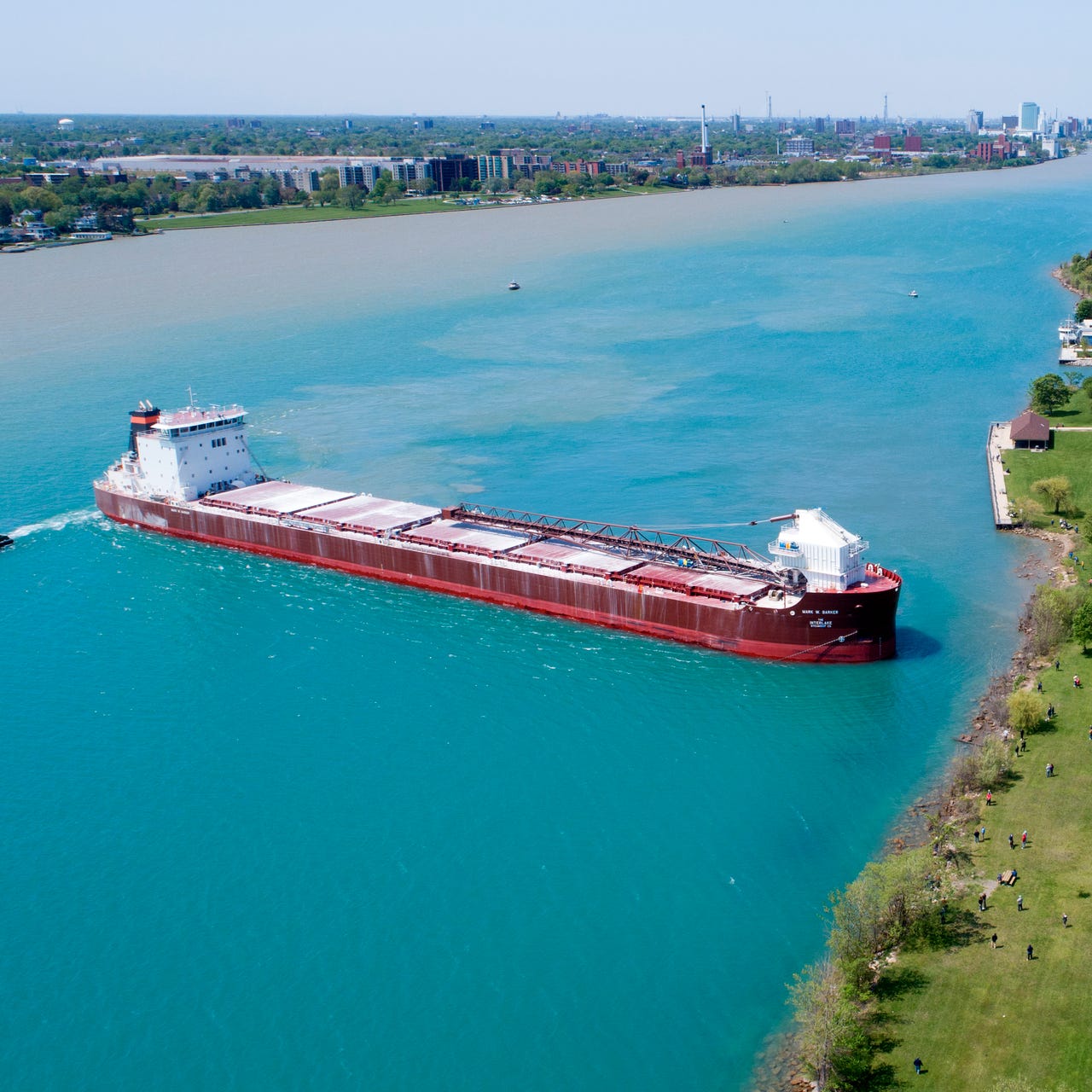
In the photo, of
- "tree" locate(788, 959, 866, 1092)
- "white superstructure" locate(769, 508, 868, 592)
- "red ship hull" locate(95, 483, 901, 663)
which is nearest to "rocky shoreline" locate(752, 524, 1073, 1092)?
Result: "tree" locate(788, 959, 866, 1092)

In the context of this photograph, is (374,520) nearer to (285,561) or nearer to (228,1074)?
(285,561)

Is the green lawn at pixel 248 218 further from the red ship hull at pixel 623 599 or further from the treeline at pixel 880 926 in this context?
the treeline at pixel 880 926

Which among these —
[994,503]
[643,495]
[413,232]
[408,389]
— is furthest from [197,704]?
[413,232]

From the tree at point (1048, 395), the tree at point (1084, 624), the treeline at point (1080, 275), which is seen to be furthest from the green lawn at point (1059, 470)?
the treeline at point (1080, 275)

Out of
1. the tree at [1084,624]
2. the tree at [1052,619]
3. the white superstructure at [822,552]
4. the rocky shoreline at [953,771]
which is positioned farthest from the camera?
the white superstructure at [822,552]

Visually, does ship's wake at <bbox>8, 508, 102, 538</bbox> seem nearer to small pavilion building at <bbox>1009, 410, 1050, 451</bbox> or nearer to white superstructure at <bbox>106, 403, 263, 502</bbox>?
white superstructure at <bbox>106, 403, 263, 502</bbox>

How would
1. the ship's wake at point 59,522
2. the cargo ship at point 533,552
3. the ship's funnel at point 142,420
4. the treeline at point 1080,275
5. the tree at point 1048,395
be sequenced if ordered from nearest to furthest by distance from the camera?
the cargo ship at point 533,552 → the ship's wake at point 59,522 → the ship's funnel at point 142,420 → the tree at point 1048,395 → the treeline at point 1080,275
